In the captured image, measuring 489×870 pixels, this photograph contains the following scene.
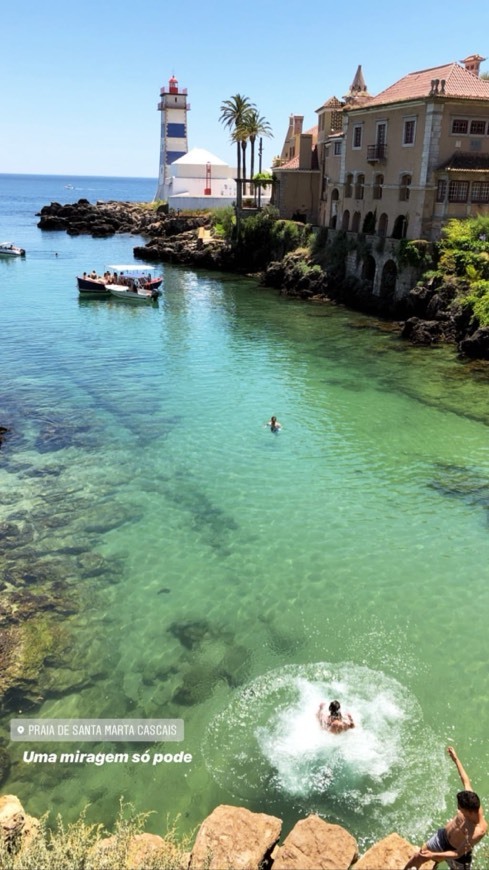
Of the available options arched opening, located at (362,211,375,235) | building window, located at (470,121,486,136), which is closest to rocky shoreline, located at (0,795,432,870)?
building window, located at (470,121,486,136)

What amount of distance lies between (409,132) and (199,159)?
67.1m

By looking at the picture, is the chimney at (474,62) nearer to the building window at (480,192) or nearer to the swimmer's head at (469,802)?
the building window at (480,192)

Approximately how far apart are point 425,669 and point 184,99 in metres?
116

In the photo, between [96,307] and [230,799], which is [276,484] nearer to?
[230,799]

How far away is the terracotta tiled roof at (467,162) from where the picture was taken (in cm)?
4119

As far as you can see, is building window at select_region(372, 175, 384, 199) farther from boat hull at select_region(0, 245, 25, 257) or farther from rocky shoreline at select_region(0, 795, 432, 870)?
rocky shoreline at select_region(0, 795, 432, 870)

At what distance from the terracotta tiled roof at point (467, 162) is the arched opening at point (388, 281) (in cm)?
808

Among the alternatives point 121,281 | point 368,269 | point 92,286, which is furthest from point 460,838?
point 121,281

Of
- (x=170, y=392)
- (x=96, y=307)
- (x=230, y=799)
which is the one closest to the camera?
(x=230, y=799)

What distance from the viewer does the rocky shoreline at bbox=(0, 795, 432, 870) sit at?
815cm

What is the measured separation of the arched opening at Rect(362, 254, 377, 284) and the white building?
5394cm

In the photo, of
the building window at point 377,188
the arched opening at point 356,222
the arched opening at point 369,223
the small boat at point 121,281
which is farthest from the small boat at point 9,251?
the building window at point 377,188

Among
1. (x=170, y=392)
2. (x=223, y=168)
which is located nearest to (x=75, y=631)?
(x=170, y=392)

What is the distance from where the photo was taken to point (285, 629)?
48.1 feet
